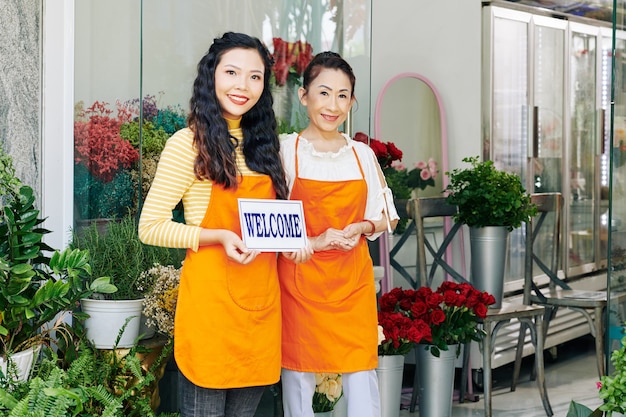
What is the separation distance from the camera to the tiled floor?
14.7ft

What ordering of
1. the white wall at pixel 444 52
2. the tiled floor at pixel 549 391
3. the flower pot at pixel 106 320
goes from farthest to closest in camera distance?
the white wall at pixel 444 52 < the tiled floor at pixel 549 391 < the flower pot at pixel 106 320

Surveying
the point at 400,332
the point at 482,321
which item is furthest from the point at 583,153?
the point at 400,332

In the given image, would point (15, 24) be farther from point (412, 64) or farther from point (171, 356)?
point (412, 64)

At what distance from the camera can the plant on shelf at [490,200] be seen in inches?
172

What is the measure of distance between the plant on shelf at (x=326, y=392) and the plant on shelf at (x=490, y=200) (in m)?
1.58

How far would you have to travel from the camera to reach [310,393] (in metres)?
2.79

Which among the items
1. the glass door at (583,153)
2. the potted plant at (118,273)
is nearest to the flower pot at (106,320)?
the potted plant at (118,273)

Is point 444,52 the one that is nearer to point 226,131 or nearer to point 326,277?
point 326,277

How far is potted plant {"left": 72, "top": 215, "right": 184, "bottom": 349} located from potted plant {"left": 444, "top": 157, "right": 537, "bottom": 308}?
184 cm

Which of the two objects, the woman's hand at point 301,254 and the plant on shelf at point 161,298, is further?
the plant on shelf at point 161,298

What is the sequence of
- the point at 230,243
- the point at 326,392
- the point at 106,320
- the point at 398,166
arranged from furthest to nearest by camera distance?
the point at 398,166
the point at 326,392
the point at 106,320
the point at 230,243

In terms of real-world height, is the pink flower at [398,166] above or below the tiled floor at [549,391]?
above

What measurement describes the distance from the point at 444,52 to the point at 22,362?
11.1ft

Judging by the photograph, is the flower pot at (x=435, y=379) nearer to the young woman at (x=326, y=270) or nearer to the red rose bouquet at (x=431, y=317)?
the red rose bouquet at (x=431, y=317)
